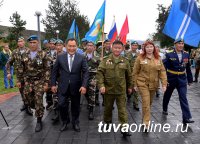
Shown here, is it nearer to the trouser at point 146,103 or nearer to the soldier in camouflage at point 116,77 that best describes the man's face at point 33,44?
the soldier in camouflage at point 116,77

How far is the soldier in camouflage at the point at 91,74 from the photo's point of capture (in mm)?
7836

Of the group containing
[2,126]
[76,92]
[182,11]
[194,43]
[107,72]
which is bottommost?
[2,126]

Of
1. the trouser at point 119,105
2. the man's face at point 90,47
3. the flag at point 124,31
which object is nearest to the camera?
the trouser at point 119,105

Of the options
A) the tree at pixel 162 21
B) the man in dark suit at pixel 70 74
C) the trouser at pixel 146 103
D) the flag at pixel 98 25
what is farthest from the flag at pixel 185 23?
the tree at pixel 162 21

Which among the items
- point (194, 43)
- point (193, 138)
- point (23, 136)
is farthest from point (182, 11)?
point (23, 136)

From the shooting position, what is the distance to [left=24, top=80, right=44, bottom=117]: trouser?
6723 mm

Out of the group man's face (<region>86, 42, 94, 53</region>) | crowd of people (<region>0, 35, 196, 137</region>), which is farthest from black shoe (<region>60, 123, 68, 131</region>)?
man's face (<region>86, 42, 94, 53</region>)

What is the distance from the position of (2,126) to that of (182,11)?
5.29 metres

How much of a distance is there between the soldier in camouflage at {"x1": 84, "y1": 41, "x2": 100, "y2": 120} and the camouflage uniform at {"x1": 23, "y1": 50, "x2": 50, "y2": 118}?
1.38 meters

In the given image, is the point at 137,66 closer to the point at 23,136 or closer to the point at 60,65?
the point at 60,65

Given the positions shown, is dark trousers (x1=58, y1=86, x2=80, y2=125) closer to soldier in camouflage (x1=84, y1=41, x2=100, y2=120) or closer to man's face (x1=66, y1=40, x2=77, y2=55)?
man's face (x1=66, y1=40, x2=77, y2=55)

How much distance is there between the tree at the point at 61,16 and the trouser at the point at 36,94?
52.4m

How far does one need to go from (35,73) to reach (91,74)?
176 centimetres

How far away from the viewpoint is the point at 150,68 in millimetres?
6484
